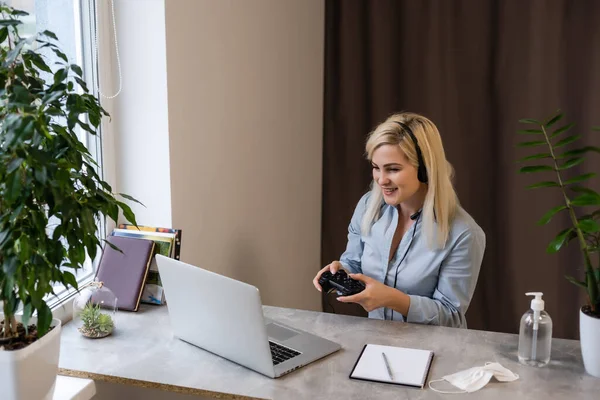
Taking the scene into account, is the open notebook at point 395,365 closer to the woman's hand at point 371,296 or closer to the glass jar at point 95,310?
the woman's hand at point 371,296

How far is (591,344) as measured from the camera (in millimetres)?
1548

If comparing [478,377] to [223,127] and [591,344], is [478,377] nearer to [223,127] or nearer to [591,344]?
[591,344]

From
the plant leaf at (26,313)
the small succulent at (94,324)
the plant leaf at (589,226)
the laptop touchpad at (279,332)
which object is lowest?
the laptop touchpad at (279,332)

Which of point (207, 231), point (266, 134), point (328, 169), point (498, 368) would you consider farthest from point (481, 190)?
point (498, 368)

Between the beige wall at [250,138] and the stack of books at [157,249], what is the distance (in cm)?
11

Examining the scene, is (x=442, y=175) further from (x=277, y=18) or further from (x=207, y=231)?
(x=277, y=18)

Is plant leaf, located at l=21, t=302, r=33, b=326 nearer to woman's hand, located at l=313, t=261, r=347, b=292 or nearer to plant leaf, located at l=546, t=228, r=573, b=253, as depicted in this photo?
woman's hand, located at l=313, t=261, r=347, b=292

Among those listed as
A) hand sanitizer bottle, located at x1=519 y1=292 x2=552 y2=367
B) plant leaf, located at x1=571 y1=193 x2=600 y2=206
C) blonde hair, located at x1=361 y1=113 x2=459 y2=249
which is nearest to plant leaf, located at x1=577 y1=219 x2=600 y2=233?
plant leaf, located at x1=571 y1=193 x2=600 y2=206

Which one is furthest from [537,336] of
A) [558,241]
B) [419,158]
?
[419,158]

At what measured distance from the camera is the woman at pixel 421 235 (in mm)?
2045

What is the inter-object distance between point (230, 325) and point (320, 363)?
9.1 inches

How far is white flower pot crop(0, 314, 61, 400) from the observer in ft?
4.26

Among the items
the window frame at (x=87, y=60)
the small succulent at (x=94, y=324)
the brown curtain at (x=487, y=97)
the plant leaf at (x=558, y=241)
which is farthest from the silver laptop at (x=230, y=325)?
the brown curtain at (x=487, y=97)

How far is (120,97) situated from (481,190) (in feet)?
6.04
